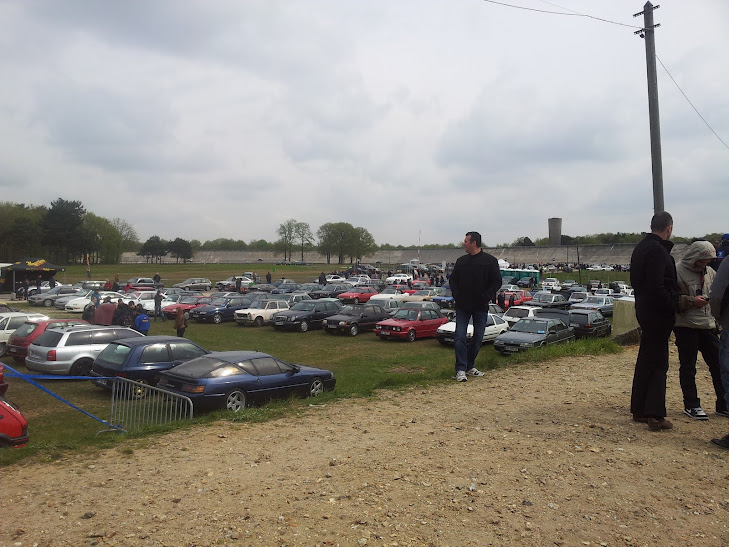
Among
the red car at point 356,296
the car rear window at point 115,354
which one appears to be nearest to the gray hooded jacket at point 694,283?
the car rear window at point 115,354

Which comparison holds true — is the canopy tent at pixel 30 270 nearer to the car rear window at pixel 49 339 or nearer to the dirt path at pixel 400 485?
the car rear window at pixel 49 339

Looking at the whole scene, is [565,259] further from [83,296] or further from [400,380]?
[400,380]

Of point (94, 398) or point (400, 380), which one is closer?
point (400, 380)

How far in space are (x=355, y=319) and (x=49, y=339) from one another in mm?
13114

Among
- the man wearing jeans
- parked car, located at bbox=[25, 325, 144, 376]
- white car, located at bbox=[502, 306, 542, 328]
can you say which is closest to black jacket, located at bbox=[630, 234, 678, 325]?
the man wearing jeans

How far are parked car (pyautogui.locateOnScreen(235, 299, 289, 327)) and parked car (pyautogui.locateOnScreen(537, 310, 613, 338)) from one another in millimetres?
14285

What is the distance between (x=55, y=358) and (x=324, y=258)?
130m

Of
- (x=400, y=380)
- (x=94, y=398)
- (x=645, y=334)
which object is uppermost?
(x=645, y=334)

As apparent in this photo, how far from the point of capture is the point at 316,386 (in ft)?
35.3

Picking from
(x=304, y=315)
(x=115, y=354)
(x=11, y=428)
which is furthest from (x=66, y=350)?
(x=304, y=315)

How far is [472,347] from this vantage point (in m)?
8.71

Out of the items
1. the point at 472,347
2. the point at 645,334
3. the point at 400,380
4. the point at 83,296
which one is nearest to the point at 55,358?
the point at 400,380

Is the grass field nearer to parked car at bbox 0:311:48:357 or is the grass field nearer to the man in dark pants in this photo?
parked car at bbox 0:311:48:357

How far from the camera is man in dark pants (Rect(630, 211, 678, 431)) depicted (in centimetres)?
498
